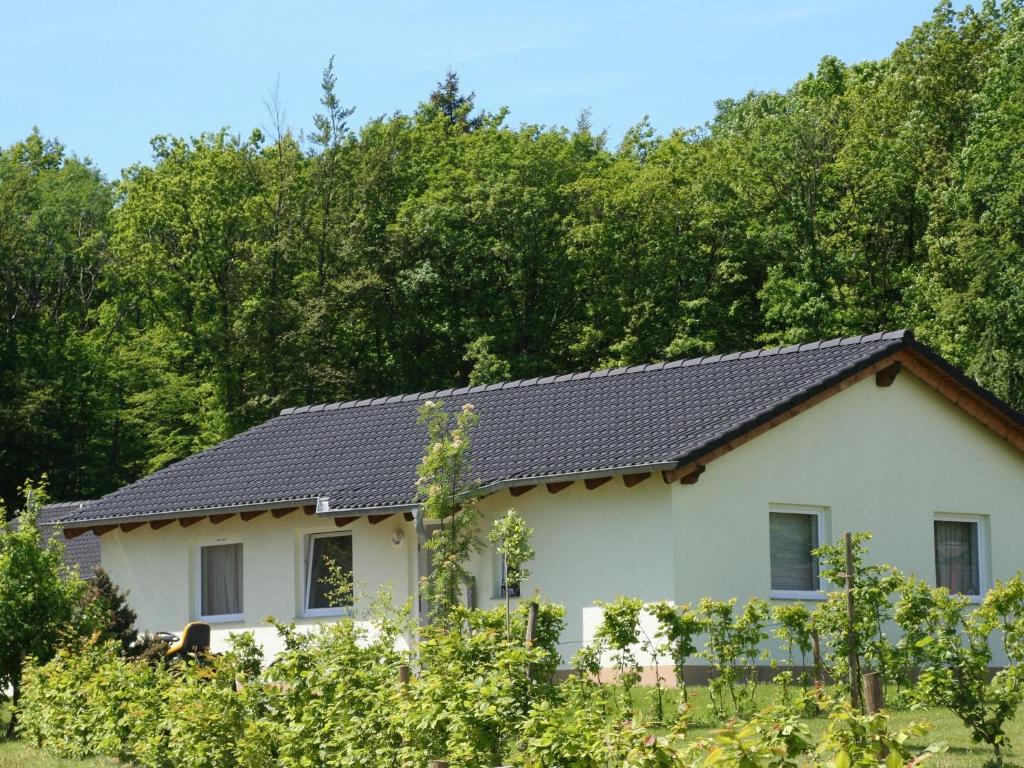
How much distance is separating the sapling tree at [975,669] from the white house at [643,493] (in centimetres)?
662

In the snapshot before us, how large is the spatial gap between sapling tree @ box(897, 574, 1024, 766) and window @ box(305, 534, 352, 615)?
39.4ft

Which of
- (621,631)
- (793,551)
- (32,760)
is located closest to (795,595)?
(793,551)

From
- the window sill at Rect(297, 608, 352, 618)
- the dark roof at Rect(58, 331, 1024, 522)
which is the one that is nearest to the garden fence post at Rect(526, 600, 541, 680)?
the dark roof at Rect(58, 331, 1024, 522)

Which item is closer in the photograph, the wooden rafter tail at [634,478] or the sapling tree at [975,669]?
the sapling tree at [975,669]

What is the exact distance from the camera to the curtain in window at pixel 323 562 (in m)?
22.5

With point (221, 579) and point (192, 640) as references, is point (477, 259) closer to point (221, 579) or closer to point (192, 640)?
point (221, 579)

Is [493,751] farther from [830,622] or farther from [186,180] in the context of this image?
[186,180]

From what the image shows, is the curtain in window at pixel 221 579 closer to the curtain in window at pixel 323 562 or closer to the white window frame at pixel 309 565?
the white window frame at pixel 309 565

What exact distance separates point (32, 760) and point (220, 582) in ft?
30.6

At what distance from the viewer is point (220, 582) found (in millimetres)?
23922

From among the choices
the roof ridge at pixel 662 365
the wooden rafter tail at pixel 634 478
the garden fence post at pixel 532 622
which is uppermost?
the roof ridge at pixel 662 365

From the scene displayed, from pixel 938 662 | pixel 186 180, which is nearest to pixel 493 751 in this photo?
pixel 938 662

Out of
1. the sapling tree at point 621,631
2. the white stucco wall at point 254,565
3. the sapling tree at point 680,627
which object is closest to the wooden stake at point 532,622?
the sapling tree at point 621,631

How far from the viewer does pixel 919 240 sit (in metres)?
42.2
